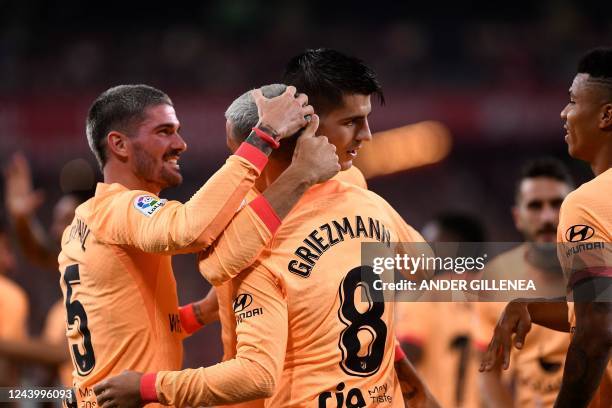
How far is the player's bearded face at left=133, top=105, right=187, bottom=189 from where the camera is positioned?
13.7 feet

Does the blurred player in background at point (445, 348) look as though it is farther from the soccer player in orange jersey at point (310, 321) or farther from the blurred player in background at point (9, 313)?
the blurred player in background at point (9, 313)

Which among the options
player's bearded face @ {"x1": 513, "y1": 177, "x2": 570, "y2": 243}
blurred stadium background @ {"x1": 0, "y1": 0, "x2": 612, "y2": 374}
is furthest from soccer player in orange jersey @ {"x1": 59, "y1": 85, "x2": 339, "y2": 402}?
blurred stadium background @ {"x1": 0, "y1": 0, "x2": 612, "y2": 374}

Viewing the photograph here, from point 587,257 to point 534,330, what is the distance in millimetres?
2000

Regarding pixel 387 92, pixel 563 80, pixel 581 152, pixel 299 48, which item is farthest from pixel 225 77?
pixel 581 152

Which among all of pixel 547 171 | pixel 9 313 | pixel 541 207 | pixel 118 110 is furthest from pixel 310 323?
pixel 9 313

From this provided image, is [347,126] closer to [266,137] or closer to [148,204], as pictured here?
[266,137]

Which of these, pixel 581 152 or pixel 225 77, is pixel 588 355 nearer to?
pixel 581 152

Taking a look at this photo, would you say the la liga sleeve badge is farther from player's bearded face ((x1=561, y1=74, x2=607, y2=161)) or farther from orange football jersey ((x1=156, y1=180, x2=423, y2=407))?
player's bearded face ((x1=561, y1=74, x2=607, y2=161))

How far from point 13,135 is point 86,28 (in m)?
3.43

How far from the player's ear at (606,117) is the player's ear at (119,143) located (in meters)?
1.96

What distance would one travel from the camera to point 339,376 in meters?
3.60

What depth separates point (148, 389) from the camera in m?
3.56

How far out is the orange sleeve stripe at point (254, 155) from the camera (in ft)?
11.8

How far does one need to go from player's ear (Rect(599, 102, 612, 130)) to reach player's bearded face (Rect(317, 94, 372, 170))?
3.19ft
